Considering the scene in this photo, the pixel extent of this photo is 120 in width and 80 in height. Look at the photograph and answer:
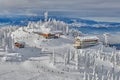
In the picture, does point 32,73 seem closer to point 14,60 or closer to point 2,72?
point 2,72

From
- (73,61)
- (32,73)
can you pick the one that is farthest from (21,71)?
(73,61)

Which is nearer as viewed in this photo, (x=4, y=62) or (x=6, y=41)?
(x=4, y=62)

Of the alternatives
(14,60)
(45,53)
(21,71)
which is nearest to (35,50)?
(45,53)

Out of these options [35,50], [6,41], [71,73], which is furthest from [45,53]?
[71,73]

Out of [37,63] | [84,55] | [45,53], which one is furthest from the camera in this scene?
[45,53]

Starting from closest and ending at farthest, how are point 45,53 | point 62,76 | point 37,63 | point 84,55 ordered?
1. point 62,76
2. point 37,63
3. point 84,55
4. point 45,53

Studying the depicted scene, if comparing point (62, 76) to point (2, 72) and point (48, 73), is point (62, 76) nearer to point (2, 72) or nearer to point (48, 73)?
point (48, 73)

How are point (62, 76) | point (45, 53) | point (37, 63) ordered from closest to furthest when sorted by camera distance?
1. point (62, 76)
2. point (37, 63)
3. point (45, 53)

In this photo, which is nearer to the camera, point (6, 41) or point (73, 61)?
point (73, 61)

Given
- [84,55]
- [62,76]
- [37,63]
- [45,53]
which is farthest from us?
[45,53]
